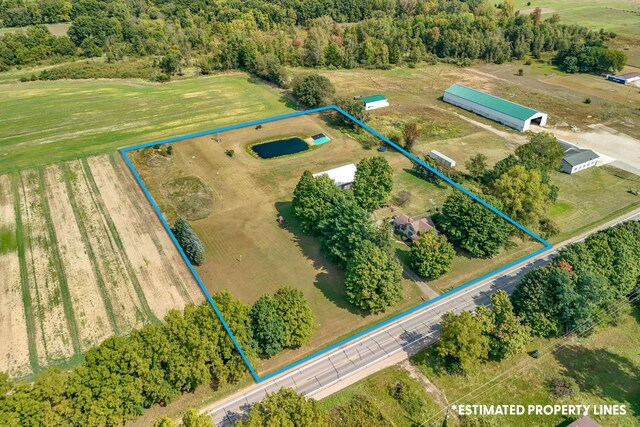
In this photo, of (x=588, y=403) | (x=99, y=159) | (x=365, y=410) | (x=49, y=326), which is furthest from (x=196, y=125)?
(x=588, y=403)

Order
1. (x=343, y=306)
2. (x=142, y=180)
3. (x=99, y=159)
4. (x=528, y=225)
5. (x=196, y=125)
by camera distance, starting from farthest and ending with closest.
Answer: (x=196, y=125)
(x=99, y=159)
(x=142, y=180)
(x=528, y=225)
(x=343, y=306)

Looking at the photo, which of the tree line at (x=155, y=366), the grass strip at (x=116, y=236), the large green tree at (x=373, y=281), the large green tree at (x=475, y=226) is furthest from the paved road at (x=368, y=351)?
the grass strip at (x=116, y=236)

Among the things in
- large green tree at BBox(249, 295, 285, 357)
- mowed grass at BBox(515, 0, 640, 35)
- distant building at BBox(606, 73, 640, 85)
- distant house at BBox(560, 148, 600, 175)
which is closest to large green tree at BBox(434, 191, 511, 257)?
large green tree at BBox(249, 295, 285, 357)

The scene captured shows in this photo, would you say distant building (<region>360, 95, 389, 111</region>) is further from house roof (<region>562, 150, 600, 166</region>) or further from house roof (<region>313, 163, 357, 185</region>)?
house roof (<region>562, 150, 600, 166</region>)

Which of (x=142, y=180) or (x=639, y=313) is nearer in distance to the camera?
(x=639, y=313)

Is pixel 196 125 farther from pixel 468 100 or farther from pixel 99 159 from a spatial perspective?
pixel 468 100

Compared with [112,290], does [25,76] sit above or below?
above
